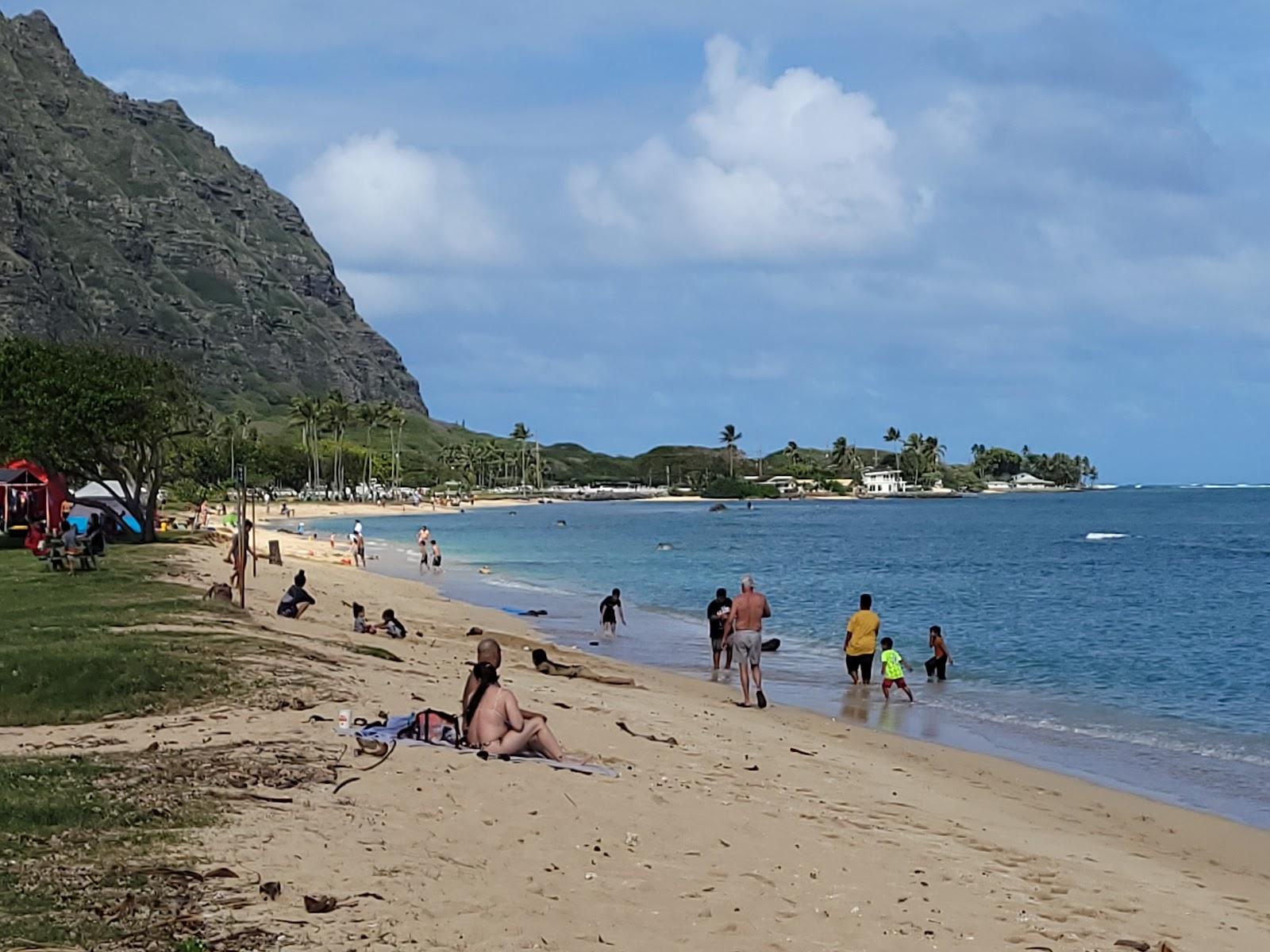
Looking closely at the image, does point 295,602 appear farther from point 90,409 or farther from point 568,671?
point 90,409

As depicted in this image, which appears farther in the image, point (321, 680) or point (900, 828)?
point (321, 680)

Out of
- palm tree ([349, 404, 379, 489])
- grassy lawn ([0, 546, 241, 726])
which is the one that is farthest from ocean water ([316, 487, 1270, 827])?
palm tree ([349, 404, 379, 489])

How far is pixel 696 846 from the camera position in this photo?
7723mm

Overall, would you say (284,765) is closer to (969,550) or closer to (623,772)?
(623,772)

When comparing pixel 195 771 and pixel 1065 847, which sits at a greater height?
pixel 195 771

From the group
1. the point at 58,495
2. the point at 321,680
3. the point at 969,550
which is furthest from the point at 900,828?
the point at 969,550

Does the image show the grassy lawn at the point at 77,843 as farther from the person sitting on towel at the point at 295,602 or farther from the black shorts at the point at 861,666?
the black shorts at the point at 861,666

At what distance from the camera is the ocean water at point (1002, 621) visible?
1612 centimetres

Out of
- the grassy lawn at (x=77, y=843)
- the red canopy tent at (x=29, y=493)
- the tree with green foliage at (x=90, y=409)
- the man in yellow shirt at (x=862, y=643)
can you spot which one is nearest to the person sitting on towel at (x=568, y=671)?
the man in yellow shirt at (x=862, y=643)

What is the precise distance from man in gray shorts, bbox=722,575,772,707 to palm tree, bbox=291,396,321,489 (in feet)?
451

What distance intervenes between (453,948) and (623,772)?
4.50 metres

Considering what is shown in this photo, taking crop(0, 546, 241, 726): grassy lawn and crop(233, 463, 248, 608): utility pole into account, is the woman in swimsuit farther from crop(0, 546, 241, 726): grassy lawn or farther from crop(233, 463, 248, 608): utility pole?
crop(233, 463, 248, 608): utility pole

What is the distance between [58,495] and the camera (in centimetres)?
3866

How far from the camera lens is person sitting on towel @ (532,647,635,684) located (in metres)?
17.8
